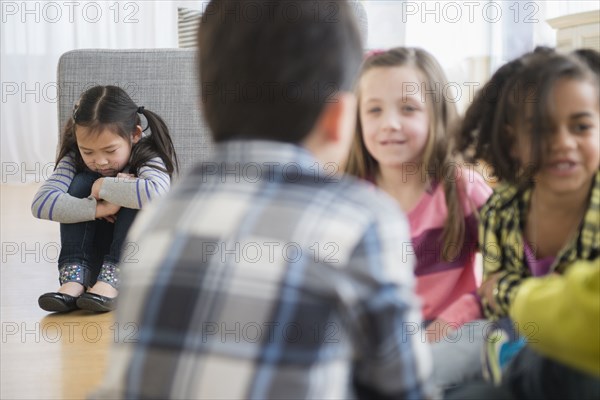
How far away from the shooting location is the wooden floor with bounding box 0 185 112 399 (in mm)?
1534

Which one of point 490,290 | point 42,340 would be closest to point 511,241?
point 490,290

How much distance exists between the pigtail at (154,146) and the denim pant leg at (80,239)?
141 millimetres

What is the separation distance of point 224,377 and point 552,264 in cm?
65

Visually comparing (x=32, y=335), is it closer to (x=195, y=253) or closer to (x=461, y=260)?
(x=461, y=260)

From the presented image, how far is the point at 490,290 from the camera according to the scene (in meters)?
1.27

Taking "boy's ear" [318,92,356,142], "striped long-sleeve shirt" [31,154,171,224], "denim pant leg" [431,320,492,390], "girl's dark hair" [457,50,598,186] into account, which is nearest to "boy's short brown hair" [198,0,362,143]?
"boy's ear" [318,92,356,142]

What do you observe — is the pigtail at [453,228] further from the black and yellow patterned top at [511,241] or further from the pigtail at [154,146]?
the pigtail at [154,146]

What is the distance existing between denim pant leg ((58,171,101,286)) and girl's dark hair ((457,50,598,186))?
1093 millimetres

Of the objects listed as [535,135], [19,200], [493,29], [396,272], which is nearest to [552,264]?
[535,135]

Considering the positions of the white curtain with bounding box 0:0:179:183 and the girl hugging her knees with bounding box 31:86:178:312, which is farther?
the white curtain with bounding box 0:0:179:183

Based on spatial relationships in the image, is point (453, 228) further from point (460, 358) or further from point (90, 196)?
point (90, 196)

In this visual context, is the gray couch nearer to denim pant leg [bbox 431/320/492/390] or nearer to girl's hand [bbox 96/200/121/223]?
girl's hand [bbox 96/200/121/223]

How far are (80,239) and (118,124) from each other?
0.30 meters

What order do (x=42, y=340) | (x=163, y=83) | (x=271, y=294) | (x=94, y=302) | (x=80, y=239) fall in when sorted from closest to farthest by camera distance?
(x=271, y=294) → (x=42, y=340) → (x=94, y=302) → (x=80, y=239) → (x=163, y=83)
